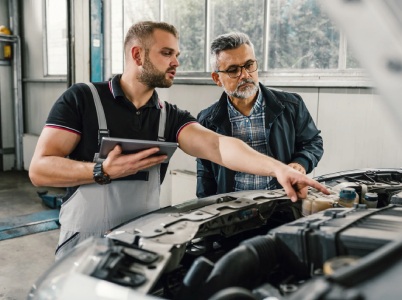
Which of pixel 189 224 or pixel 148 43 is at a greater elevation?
pixel 148 43

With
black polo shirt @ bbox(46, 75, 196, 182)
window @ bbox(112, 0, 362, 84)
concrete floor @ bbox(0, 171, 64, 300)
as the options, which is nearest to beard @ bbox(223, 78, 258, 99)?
black polo shirt @ bbox(46, 75, 196, 182)

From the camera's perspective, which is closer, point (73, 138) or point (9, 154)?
point (73, 138)

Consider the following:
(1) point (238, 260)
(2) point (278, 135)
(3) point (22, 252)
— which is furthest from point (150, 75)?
(3) point (22, 252)

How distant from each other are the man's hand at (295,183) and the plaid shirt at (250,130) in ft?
1.69

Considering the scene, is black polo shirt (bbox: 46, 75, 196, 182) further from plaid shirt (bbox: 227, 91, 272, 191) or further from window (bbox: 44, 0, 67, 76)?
window (bbox: 44, 0, 67, 76)

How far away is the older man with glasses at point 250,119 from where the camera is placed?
7.56 ft

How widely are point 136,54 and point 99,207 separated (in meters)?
0.74

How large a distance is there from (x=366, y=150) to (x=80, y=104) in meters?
2.31

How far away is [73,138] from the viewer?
186 cm

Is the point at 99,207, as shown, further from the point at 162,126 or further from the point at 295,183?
the point at 295,183

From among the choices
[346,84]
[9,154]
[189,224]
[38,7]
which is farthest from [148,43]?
[9,154]

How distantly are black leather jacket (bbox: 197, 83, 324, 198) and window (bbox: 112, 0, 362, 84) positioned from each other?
3.86 feet

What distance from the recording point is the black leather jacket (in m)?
2.34

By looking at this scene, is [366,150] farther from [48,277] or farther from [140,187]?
[48,277]
